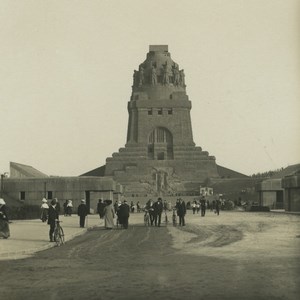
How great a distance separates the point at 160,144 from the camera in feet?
273

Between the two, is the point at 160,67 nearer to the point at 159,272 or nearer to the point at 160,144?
the point at 160,144

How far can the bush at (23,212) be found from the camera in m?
33.3

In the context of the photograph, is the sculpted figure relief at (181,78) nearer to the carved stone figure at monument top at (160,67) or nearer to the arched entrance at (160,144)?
the carved stone figure at monument top at (160,67)

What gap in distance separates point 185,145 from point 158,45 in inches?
609

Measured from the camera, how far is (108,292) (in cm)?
840

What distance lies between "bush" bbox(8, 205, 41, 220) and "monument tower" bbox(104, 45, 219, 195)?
35538mm

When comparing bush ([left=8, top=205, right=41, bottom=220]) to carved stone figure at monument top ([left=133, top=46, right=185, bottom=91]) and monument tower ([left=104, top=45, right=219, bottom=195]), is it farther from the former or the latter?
carved stone figure at monument top ([left=133, top=46, right=185, bottom=91])

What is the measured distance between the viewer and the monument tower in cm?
7594

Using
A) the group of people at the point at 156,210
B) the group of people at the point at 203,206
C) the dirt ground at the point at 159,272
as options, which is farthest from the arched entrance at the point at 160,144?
the dirt ground at the point at 159,272

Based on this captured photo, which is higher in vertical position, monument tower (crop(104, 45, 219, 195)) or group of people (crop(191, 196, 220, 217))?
monument tower (crop(104, 45, 219, 195))

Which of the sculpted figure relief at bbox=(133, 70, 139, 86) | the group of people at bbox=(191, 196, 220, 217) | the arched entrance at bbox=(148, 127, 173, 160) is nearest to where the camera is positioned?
the group of people at bbox=(191, 196, 220, 217)

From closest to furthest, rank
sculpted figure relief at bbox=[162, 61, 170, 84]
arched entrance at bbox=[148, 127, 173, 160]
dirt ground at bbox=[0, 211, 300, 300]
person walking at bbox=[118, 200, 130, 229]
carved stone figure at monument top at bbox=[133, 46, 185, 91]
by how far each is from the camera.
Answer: dirt ground at bbox=[0, 211, 300, 300], person walking at bbox=[118, 200, 130, 229], arched entrance at bbox=[148, 127, 173, 160], sculpted figure relief at bbox=[162, 61, 170, 84], carved stone figure at monument top at bbox=[133, 46, 185, 91]

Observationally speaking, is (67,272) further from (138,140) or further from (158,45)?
(158,45)

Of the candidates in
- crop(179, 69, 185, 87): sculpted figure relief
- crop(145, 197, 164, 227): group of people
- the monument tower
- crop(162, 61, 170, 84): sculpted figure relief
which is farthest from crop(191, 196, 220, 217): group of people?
crop(179, 69, 185, 87): sculpted figure relief
